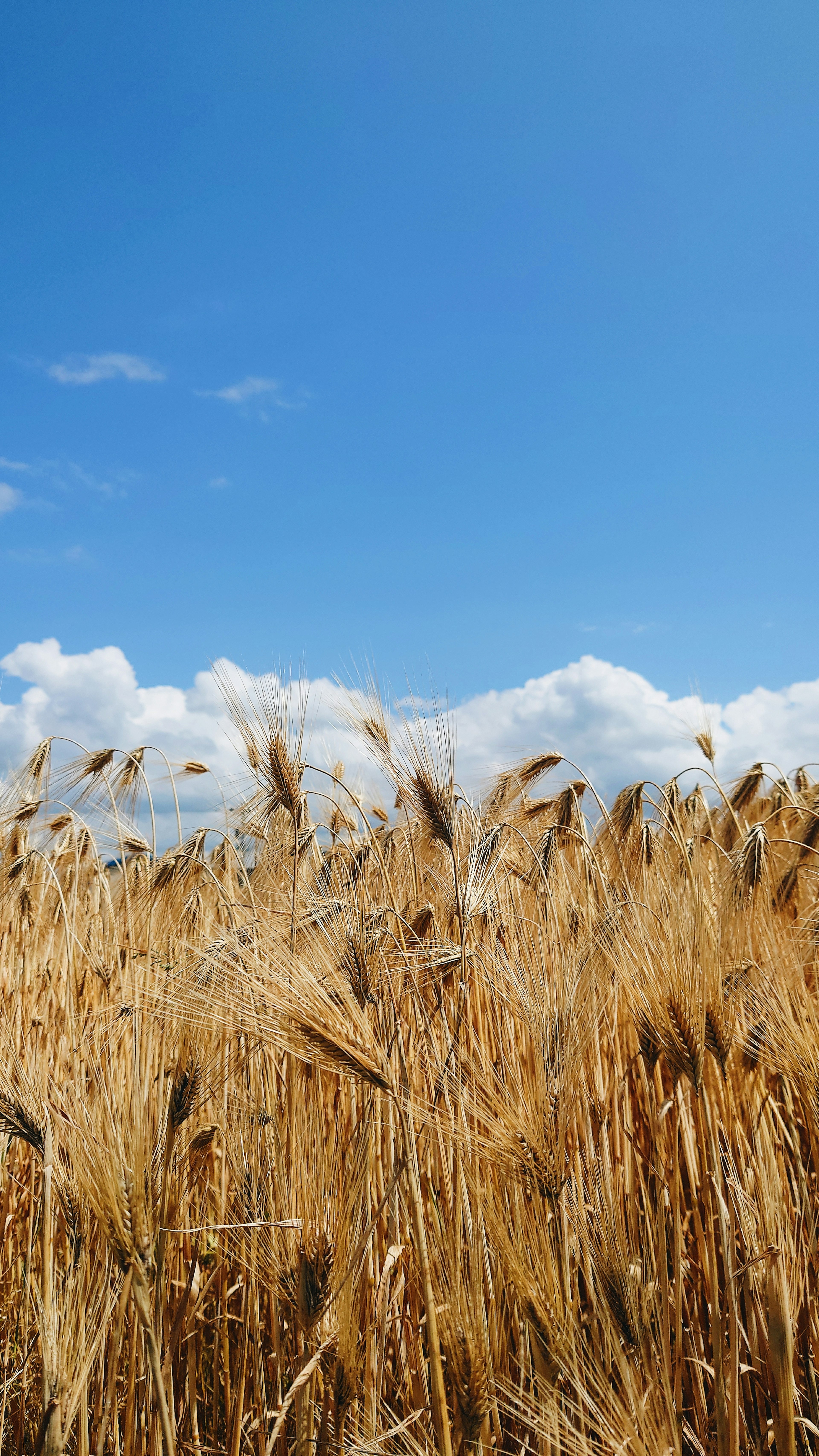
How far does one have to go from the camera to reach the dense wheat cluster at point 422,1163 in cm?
128

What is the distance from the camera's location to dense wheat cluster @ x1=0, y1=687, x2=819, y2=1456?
50.2 inches

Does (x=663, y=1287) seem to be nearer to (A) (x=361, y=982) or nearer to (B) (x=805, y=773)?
(A) (x=361, y=982)

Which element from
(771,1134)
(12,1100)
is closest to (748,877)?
(771,1134)

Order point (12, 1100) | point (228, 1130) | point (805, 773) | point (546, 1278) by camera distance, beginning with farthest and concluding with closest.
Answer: point (805, 773), point (228, 1130), point (12, 1100), point (546, 1278)

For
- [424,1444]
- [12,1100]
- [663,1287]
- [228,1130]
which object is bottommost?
[424,1444]

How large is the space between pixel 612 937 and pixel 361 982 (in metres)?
0.72

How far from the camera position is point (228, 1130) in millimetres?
1830

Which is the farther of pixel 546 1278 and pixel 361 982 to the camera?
pixel 361 982

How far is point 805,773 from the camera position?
5324mm

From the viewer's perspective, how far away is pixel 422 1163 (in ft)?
5.85

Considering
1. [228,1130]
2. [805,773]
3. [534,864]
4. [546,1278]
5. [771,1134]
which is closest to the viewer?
[546,1278]

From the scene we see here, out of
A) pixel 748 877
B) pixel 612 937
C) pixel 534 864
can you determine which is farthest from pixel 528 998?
pixel 534 864

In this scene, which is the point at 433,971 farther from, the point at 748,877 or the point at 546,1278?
the point at 748,877

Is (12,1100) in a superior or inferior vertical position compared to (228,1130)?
superior
